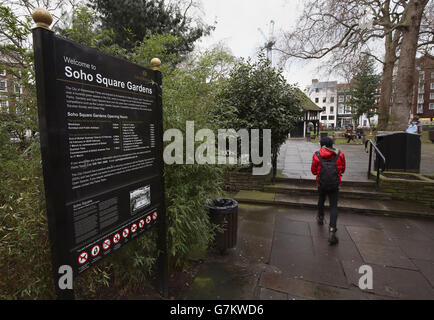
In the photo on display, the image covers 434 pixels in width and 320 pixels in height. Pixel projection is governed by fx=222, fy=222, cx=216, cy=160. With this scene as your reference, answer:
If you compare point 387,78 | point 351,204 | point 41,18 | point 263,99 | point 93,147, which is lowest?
point 351,204

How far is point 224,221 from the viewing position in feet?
10.7

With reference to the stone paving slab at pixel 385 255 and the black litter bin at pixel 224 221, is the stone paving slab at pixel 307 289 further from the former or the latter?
the stone paving slab at pixel 385 255

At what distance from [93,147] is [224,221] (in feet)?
7.10

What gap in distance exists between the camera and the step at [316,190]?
5.50 meters

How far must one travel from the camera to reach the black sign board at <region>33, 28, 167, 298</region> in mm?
1359

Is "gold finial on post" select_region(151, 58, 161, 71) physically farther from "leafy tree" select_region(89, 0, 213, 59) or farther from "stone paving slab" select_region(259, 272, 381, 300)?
"leafy tree" select_region(89, 0, 213, 59)

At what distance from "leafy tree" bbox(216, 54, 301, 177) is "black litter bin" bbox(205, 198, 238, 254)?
306 centimetres

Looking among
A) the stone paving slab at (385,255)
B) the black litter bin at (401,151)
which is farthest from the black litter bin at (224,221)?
the black litter bin at (401,151)

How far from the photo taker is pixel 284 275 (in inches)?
118

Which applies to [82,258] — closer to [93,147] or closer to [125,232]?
[125,232]

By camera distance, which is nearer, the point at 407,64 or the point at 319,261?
the point at 319,261

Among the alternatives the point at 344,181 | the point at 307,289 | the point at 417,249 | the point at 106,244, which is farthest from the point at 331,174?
the point at 106,244

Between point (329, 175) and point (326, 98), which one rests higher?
point (326, 98)

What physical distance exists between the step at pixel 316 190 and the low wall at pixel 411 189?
184 millimetres
